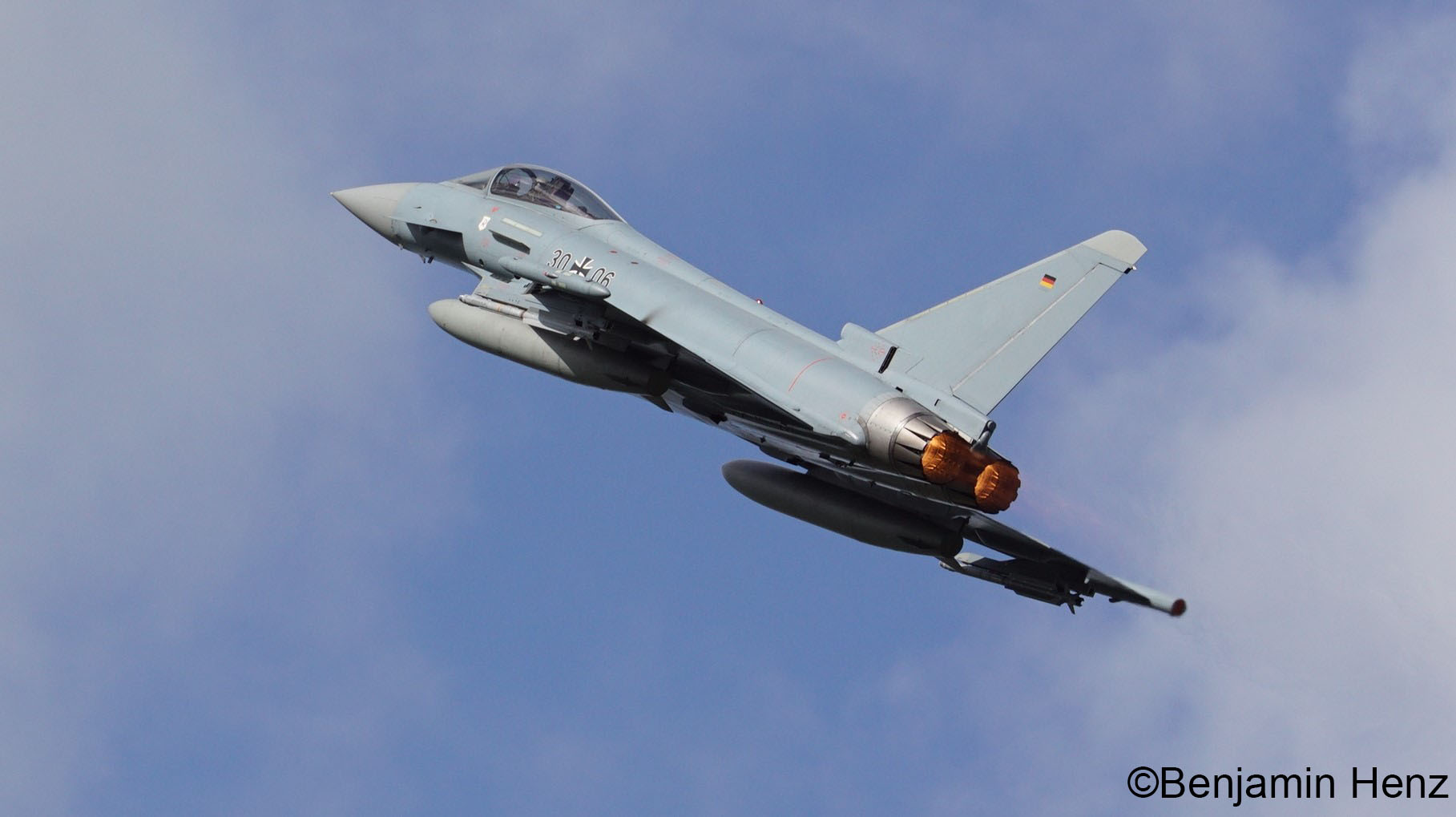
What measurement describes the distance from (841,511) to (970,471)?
322 centimetres

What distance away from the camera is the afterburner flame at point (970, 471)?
19.9m

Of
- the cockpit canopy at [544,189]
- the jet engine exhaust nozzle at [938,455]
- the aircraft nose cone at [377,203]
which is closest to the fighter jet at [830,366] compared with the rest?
the jet engine exhaust nozzle at [938,455]

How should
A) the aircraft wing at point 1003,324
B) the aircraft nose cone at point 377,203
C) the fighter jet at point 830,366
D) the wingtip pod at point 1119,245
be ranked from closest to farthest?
the fighter jet at point 830,366 → the aircraft wing at point 1003,324 → the wingtip pod at point 1119,245 → the aircraft nose cone at point 377,203

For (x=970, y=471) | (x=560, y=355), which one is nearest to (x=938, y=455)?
(x=970, y=471)

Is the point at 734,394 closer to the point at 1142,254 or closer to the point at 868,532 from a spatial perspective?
the point at 868,532

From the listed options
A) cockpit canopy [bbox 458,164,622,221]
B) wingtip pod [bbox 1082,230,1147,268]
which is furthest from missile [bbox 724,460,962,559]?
cockpit canopy [bbox 458,164,622,221]

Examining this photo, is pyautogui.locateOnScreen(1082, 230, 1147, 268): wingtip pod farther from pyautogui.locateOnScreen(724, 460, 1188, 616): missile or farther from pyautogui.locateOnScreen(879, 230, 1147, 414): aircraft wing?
pyautogui.locateOnScreen(724, 460, 1188, 616): missile

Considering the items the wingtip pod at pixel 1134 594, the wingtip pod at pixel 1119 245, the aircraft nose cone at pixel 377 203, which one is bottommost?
the wingtip pod at pixel 1134 594

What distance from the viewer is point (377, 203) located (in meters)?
26.4

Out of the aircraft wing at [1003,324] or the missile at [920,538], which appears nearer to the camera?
the aircraft wing at [1003,324]

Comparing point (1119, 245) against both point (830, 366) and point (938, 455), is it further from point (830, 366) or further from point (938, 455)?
point (938, 455)

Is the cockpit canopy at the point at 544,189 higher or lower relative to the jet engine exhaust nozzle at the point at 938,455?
higher

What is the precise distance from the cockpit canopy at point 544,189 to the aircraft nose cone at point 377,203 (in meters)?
1.02

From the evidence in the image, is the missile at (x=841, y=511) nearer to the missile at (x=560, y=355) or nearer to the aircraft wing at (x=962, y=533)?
the aircraft wing at (x=962, y=533)
